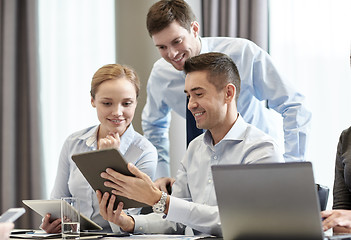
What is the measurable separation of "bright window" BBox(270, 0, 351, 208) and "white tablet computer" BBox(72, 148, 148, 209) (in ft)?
6.41

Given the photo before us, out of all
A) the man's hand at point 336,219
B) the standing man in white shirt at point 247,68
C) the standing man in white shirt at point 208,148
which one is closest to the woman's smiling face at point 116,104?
the standing man in white shirt at point 247,68

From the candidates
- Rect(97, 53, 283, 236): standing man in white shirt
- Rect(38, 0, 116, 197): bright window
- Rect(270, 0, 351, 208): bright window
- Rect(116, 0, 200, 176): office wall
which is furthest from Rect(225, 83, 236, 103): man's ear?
Rect(38, 0, 116, 197): bright window

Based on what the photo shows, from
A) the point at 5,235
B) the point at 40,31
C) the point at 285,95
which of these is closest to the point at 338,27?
the point at 285,95

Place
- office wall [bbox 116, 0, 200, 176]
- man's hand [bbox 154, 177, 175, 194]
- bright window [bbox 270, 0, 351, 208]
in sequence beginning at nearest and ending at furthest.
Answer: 1. man's hand [bbox 154, 177, 175, 194]
2. bright window [bbox 270, 0, 351, 208]
3. office wall [bbox 116, 0, 200, 176]

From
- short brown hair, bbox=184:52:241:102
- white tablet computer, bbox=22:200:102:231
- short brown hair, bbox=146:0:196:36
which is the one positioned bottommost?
white tablet computer, bbox=22:200:102:231

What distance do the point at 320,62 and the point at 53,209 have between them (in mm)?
2150

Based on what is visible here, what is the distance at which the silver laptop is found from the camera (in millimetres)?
1352

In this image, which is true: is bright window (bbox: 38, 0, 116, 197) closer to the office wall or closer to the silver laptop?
the office wall

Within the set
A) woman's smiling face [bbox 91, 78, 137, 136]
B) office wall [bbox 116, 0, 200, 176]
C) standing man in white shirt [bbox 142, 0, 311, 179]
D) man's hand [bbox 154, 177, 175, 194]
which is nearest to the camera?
man's hand [bbox 154, 177, 175, 194]

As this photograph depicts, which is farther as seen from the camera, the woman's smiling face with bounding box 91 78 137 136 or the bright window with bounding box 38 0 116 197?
the bright window with bounding box 38 0 116 197

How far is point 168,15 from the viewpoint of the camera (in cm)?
273

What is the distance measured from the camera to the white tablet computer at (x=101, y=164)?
6.00 feet

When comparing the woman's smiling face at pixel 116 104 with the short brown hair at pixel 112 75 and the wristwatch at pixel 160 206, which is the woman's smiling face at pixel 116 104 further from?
the wristwatch at pixel 160 206

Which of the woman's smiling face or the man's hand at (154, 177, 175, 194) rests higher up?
the woman's smiling face
